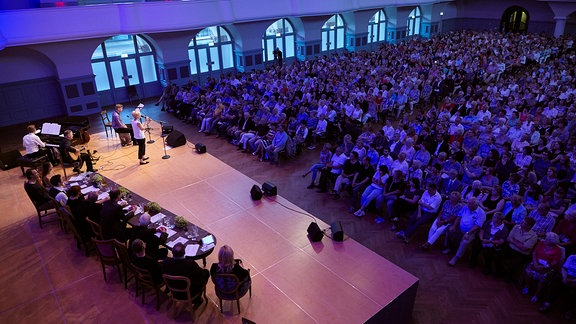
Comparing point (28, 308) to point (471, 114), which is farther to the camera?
point (471, 114)

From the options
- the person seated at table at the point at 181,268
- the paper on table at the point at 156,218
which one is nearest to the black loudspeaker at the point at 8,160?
the paper on table at the point at 156,218

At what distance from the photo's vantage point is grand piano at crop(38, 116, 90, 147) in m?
10.2

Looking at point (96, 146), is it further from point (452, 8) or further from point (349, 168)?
point (452, 8)

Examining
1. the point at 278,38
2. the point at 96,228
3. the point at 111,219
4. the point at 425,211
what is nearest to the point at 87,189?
the point at 96,228

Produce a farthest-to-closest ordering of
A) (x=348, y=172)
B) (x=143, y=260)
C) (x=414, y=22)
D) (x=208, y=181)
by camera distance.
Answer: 1. (x=414, y=22)
2. (x=208, y=181)
3. (x=348, y=172)
4. (x=143, y=260)

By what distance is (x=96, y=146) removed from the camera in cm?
1142

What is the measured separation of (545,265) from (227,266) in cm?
447

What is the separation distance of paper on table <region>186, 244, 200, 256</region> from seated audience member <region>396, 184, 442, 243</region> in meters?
3.77

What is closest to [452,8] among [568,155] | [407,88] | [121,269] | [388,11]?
[388,11]

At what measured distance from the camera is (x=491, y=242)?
612 cm

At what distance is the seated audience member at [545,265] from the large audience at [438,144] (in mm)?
16

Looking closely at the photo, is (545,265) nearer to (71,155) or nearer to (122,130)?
(71,155)

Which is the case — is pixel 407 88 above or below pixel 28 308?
above

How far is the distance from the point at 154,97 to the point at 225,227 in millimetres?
11949
